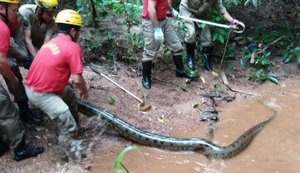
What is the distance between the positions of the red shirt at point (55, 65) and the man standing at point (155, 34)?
2.57m

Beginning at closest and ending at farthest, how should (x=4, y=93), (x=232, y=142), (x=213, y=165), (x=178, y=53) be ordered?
(x=4, y=93) → (x=213, y=165) → (x=232, y=142) → (x=178, y=53)

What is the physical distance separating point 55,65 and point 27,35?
3.73ft

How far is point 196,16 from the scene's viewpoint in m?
8.84

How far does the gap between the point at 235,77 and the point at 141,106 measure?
8.86 ft

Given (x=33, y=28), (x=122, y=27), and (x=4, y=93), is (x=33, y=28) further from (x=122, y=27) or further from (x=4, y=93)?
(x=122, y=27)

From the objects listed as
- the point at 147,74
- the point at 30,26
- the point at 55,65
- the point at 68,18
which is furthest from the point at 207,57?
the point at 55,65

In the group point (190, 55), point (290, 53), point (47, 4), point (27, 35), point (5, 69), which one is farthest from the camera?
point (290, 53)

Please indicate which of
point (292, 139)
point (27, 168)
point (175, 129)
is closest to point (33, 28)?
point (27, 168)

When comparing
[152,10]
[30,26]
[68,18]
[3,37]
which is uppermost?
[68,18]

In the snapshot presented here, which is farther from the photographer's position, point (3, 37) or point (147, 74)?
point (147, 74)

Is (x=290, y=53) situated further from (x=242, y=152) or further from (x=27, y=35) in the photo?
(x=27, y=35)

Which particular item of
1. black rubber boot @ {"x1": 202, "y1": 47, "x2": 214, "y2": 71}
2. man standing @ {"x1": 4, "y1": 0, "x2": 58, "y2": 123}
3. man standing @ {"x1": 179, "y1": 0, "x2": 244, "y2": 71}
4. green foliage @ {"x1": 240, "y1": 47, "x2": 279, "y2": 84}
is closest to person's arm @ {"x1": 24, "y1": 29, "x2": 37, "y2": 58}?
man standing @ {"x1": 4, "y1": 0, "x2": 58, "y2": 123}

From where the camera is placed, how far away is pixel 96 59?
8562mm

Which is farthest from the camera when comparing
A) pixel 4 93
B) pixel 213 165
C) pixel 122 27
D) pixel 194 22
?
pixel 122 27
